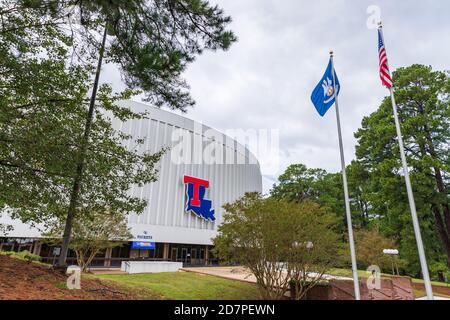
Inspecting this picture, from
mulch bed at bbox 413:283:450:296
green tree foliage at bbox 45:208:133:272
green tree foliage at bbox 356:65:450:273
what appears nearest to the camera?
green tree foliage at bbox 45:208:133:272

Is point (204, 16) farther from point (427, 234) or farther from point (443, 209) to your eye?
point (427, 234)

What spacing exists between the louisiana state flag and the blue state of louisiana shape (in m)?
25.3

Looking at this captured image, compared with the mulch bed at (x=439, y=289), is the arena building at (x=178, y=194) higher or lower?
higher

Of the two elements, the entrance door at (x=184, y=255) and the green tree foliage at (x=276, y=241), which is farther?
the entrance door at (x=184, y=255)

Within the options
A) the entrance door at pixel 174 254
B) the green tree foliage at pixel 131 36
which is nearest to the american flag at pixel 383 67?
the green tree foliage at pixel 131 36

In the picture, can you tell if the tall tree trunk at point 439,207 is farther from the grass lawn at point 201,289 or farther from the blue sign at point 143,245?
the blue sign at point 143,245

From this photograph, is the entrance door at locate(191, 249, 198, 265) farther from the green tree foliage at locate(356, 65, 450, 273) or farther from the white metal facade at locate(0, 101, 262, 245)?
the green tree foliage at locate(356, 65, 450, 273)

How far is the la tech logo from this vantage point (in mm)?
32656

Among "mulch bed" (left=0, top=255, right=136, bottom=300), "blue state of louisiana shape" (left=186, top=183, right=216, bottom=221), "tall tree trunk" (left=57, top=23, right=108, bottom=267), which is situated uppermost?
"blue state of louisiana shape" (left=186, top=183, right=216, bottom=221)

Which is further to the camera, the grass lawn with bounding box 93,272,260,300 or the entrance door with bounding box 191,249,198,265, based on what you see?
the entrance door with bounding box 191,249,198,265

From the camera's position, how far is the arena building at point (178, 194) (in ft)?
91.4

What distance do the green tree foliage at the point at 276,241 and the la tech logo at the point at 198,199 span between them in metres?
20.9

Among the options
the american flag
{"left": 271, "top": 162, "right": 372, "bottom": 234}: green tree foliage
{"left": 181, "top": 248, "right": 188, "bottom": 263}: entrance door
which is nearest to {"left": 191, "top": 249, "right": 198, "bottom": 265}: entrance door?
{"left": 181, "top": 248, "right": 188, "bottom": 263}: entrance door

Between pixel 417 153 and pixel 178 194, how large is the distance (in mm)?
23470
